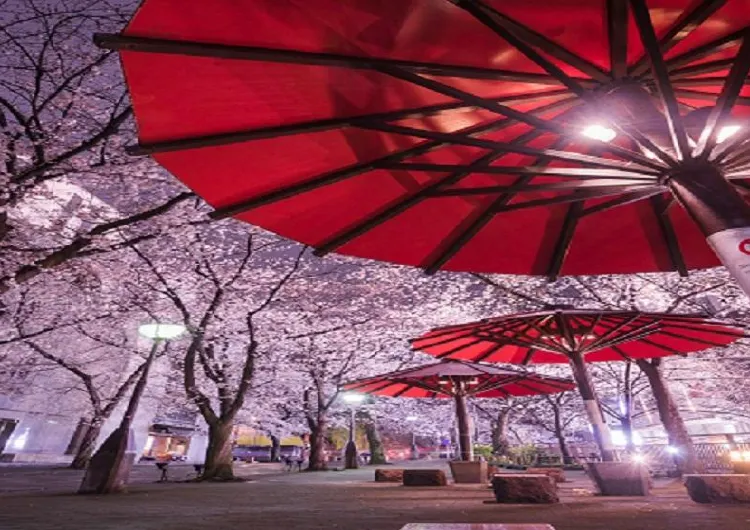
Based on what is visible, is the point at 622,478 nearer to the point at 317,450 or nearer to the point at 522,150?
the point at 522,150

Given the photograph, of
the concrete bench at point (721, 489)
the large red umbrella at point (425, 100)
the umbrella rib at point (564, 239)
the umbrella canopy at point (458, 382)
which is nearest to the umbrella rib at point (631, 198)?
the large red umbrella at point (425, 100)

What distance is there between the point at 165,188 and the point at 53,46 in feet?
20.6

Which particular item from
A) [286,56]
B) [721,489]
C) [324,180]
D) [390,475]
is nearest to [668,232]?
[324,180]

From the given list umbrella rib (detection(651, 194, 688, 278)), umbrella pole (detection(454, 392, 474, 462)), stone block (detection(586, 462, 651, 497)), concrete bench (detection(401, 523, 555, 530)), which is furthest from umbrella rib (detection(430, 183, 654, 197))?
umbrella pole (detection(454, 392, 474, 462))

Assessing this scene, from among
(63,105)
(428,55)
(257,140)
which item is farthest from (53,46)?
(428,55)

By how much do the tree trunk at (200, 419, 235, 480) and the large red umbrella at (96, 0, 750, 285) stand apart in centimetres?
1453

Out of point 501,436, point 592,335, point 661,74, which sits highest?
point 501,436

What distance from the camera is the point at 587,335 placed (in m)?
8.34

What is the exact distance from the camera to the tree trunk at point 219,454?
15602 mm

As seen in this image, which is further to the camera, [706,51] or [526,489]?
[526,489]

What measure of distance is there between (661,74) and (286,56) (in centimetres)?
188

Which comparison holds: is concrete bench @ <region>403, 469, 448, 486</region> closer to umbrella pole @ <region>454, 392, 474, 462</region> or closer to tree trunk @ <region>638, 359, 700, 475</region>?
umbrella pole @ <region>454, 392, 474, 462</region>

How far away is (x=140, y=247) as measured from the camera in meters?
17.1

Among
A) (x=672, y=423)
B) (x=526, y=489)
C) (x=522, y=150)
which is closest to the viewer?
A: (x=522, y=150)
